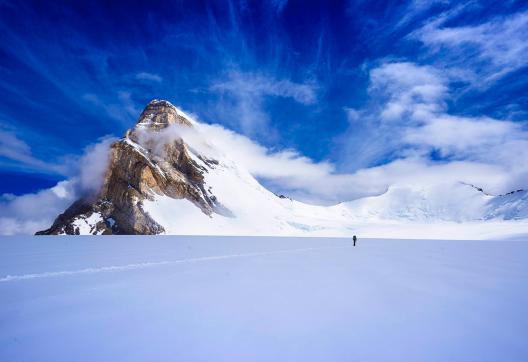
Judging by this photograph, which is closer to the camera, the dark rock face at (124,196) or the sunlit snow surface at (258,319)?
the sunlit snow surface at (258,319)

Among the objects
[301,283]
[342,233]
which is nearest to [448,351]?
[301,283]

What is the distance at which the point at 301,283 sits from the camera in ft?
41.7

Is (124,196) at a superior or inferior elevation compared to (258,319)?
superior

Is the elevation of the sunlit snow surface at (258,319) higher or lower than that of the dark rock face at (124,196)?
lower

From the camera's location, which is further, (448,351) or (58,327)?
(58,327)

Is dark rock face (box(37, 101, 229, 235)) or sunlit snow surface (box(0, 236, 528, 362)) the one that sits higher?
dark rock face (box(37, 101, 229, 235))

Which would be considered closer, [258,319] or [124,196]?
[258,319]

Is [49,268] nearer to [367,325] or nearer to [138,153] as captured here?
[367,325]

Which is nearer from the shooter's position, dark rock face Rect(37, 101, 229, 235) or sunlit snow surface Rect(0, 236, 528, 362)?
sunlit snow surface Rect(0, 236, 528, 362)

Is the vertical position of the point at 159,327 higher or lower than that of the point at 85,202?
lower

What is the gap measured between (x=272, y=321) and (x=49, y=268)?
1350 centimetres

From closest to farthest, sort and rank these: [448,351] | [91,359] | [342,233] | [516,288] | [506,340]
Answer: [91,359]
[448,351]
[506,340]
[516,288]
[342,233]

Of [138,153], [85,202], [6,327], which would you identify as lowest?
[6,327]

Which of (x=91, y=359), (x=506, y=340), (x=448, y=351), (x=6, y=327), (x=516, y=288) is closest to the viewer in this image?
(x=91, y=359)
